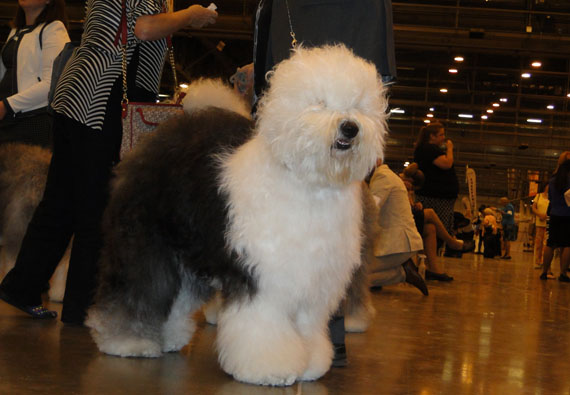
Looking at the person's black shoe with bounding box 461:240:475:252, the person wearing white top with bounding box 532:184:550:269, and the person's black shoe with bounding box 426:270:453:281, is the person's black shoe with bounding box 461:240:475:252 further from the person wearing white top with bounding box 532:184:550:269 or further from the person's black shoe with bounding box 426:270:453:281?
the person's black shoe with bounding box 426:270:453:281

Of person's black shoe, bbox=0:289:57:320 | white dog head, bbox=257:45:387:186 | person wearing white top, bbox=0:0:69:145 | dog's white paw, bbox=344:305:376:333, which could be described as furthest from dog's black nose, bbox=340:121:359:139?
person wearing white top, bbox=0:0:69:145

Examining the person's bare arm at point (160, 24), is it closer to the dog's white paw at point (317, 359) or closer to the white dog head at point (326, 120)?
the white dog head at point (326, 120)

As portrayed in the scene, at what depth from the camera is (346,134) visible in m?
2.56

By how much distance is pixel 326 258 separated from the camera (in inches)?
107

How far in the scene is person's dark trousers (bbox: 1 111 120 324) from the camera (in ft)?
11.8

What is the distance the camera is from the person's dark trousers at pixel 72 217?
142 inches

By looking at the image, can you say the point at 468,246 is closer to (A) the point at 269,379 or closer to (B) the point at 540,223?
(B) the point at 540,223

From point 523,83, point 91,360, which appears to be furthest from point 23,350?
point 523,83

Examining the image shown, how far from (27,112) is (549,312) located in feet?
15.1

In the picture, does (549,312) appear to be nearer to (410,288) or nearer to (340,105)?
(410,288)

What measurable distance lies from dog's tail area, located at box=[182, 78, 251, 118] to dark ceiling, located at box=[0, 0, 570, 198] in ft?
38.4

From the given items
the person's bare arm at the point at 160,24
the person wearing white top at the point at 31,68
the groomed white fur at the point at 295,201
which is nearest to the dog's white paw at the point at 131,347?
the groomed white fur at the point at 295,201

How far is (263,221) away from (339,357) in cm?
97

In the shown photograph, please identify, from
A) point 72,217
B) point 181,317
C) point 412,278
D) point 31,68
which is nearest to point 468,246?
point 412,278
